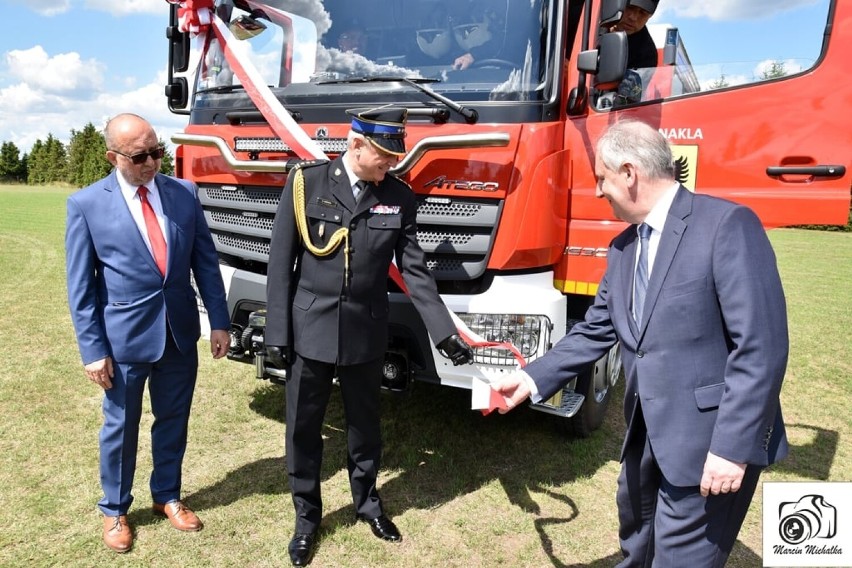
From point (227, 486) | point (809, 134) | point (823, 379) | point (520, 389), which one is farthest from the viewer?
point (823, 379)

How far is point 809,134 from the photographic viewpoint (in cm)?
305

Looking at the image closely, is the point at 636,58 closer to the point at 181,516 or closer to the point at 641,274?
the point at 641,274

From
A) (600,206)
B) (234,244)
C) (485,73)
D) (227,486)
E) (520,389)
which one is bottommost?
(227,486)

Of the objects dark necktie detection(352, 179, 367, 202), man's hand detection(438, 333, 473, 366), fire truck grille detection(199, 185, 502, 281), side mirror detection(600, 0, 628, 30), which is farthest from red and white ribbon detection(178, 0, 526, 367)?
side mirror detection(600, 0, 628, 30)

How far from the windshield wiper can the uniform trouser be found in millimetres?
1240

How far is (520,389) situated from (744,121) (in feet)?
5.96

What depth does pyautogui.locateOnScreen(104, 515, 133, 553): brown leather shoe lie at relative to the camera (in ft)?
9.82

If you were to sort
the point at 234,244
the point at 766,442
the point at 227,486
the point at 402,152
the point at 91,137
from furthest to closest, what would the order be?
the point at 91,137
the point at 234,244
the point at 227,486
the point at 402,152
the point at 766,442

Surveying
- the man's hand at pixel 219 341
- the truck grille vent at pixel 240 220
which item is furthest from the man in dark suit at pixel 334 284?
the truck grille vent at pixel 240 220

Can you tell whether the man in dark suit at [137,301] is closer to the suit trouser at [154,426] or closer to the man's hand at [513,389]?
the suit trouser at [154,426]

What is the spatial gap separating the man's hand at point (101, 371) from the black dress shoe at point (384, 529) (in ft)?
4.59

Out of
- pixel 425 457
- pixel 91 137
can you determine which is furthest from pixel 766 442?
pixel 91 137

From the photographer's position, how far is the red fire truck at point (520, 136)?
10.0 feet

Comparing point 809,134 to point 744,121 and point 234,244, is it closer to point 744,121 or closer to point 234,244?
point 744,121
